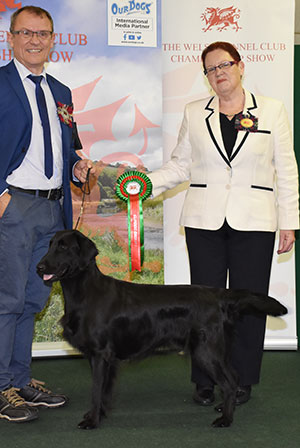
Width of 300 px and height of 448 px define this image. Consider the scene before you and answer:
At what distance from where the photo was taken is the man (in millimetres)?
3064

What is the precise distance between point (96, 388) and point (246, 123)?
163 centimetres

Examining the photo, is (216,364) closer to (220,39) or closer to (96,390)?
(96,390)

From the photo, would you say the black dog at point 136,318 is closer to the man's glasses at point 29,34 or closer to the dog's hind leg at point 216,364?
the dog's hind leg at point 216,364

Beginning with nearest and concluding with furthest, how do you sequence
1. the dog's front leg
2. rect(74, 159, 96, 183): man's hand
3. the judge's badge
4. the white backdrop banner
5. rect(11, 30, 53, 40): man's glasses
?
the dog's front leg, rect(11, 30, 53, 40): man's glasses, the judge's badge, rect(74, 159, 96, 183): man's hand, the white backdrop banner

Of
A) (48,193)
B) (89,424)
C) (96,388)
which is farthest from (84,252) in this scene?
(89,424)

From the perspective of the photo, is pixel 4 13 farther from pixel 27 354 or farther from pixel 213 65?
pixel 27 354

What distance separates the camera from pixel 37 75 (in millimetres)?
3215

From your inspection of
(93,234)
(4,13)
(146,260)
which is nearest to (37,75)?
(4,13)

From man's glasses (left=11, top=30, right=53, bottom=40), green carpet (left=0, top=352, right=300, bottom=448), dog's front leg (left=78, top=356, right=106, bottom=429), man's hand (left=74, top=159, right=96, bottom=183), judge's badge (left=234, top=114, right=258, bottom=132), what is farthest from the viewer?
man's hand (left=74, top=159, right=96, bottom=183)

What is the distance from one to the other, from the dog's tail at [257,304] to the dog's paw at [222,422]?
553 mm

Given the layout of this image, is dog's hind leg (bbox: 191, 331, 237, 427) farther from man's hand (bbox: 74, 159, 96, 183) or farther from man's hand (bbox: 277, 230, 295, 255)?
man's hand (bbox: 74, 159, 96, 183)

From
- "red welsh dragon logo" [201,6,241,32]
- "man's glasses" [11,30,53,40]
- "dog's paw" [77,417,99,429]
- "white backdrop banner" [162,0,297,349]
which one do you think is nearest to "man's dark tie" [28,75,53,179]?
"man's glasses" [11,30,53,40]

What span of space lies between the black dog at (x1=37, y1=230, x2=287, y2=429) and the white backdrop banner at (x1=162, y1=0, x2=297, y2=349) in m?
1.56

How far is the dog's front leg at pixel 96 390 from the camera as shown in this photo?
2994mm
